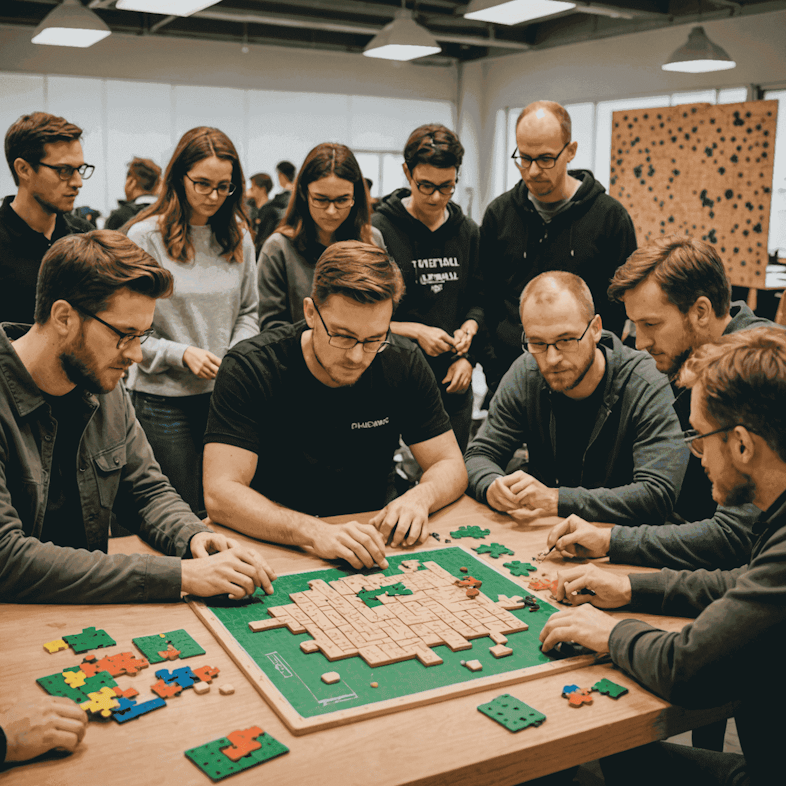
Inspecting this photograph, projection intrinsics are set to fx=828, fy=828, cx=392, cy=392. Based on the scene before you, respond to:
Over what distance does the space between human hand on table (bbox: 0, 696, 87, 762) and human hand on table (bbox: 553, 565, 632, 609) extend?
3.34 ft

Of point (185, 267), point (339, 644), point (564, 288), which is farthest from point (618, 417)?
point (185, 267)

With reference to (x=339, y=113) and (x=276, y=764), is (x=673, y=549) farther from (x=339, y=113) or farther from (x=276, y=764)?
(x=339, y=113)

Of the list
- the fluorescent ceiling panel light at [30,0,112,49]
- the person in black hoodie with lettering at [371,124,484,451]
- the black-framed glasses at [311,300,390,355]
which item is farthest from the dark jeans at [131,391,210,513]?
the fluorescent ceiling panel light at [30,0,112,49]

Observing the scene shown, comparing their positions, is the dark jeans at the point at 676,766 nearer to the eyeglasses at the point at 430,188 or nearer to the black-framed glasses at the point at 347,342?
the black-framed glasses at the point at 347,342

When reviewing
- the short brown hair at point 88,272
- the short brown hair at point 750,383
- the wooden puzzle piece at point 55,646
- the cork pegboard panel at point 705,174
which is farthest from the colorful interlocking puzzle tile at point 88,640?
the cork pegboard panel at point 705,174

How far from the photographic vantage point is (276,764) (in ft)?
4.16

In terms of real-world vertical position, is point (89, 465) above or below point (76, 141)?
below

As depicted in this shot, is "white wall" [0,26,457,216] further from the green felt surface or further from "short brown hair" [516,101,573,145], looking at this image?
the green felt surface

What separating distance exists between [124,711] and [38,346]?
927 mm

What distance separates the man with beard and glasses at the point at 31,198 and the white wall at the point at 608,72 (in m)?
7.63

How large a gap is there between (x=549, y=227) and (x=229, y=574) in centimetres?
226

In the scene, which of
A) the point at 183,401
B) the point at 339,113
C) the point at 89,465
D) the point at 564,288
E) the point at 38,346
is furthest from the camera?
the point at 339,113

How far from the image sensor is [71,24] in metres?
6.41

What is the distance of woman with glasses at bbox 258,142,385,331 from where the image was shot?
10.4 ft
